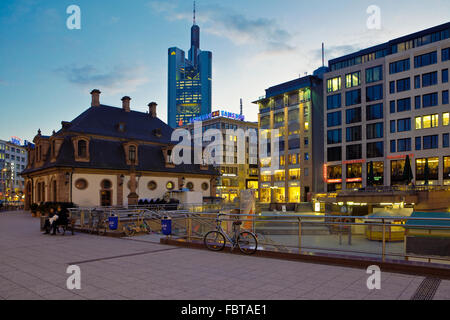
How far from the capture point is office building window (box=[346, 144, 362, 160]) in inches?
2662

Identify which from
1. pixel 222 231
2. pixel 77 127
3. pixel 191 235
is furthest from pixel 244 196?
pixel 77 127

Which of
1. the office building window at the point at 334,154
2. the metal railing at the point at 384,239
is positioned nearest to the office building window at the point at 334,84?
the office building window at the point at 334,154

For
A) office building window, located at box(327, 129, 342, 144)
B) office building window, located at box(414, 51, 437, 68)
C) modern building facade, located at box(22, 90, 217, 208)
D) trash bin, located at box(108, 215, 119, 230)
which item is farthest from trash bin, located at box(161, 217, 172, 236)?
office building window, located at box(327, 129, 342, 144)

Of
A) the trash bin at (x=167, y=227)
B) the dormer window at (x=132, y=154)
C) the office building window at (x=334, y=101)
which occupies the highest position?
the office building window at (x=334, y=101)

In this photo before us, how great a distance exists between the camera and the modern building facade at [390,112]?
5741 centimetres

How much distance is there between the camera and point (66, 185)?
39938mm

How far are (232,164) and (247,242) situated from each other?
95515 millimetres

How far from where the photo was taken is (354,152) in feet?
224

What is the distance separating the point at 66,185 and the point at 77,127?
8144mm

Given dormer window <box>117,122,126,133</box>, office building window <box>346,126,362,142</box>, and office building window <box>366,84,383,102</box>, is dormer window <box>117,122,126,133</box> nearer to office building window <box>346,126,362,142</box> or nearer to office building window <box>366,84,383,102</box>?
office building window <box>346,126,362,142</box>

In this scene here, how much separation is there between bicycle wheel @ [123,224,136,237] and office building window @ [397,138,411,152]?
5382cm

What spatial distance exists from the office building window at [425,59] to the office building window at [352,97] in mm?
10787

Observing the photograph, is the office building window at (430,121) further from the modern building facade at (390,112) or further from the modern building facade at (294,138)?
the modern building facade at (294,138)

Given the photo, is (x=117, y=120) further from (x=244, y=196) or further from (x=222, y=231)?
(x=222, y=231)
